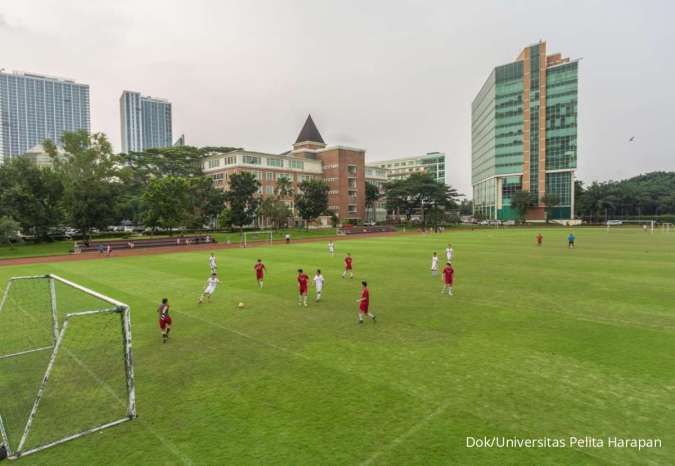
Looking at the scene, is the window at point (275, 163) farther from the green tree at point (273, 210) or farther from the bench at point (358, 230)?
the green tree at point (273, 210)

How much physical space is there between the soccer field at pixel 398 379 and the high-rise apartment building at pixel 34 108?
616 feet

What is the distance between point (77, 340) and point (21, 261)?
1439 inches

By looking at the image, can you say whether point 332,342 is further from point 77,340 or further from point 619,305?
point 619,305

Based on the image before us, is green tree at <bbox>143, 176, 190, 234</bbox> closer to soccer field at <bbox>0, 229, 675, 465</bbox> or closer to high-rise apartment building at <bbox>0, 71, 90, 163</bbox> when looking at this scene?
soccer field at <bbox>0, 229, 675, 465</bbox>

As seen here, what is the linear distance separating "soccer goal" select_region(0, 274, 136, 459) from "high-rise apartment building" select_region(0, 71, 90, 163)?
183m

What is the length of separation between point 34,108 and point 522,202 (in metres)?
202

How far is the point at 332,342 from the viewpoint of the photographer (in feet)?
39.8

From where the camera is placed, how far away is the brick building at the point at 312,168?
9831 cm

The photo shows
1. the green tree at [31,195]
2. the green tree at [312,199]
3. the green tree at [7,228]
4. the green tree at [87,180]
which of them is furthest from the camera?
the green tree at [312,199]

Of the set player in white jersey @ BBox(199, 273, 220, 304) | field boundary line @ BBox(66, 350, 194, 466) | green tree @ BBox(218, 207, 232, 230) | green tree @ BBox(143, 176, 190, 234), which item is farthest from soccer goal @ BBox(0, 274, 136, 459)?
green tree @ BBox(218, 207, 232, 230)

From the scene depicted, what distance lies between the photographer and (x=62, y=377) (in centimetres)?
997

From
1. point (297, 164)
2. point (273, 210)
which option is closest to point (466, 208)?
point (297, 164)

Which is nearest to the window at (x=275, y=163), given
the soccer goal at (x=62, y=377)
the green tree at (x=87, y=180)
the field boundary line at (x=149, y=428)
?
the green tree at (x=87, y=180)

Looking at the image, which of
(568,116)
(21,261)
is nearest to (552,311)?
(21,261)
